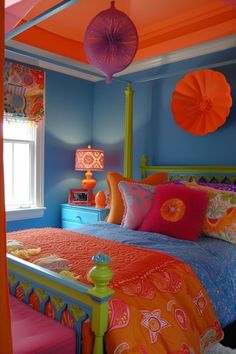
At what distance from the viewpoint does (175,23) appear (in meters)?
3.24

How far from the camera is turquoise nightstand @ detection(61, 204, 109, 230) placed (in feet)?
11.4

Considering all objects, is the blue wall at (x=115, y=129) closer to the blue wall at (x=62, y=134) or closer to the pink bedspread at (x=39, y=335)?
the blue wall at (x=62, y=134)

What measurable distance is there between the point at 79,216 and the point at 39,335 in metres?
2.47

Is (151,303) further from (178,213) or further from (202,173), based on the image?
(202,173)

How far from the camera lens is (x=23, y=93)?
134 inches

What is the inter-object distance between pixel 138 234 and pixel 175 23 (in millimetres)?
2201

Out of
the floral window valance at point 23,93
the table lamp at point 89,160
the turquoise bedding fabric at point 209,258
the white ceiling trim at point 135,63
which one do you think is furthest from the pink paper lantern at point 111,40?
the table lamp at point 89,160

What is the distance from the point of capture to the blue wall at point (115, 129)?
310cm

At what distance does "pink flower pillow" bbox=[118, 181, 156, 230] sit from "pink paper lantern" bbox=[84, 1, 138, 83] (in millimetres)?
905

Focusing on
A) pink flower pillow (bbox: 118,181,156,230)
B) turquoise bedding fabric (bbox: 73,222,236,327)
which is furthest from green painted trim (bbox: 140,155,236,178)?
turquoise bedding fabric (bbox: 73,222,236,327)

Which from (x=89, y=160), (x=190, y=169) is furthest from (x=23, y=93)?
(x=190, y=169)

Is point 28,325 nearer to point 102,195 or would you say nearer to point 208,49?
point 102,195

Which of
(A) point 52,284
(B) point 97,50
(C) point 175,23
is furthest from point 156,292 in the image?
(C) point 175,23

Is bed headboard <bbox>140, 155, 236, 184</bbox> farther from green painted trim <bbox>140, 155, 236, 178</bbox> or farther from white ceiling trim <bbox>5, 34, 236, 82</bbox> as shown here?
white ceiling trim <bbox>5, 34, 236, 82</bbox>
